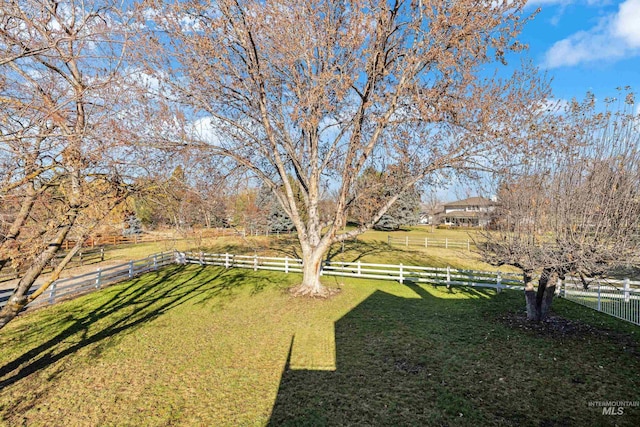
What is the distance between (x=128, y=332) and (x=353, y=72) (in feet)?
33.2

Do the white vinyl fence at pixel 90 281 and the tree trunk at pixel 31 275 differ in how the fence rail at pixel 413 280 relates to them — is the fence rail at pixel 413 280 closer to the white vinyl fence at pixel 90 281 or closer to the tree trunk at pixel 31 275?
the white vinyl fence at pixel 90 281

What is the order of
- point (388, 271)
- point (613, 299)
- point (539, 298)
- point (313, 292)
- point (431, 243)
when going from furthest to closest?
point (431, 243) → point (388, 271) → point (313, 292) → point (613, 299) → point (539, 298)

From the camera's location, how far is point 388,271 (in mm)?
13555

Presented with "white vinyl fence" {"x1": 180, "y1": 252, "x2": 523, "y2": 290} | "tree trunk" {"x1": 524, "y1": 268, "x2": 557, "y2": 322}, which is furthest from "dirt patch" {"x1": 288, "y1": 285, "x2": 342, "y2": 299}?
"tree trunk" {"x1": 524, "y1": 268, "x2": 557, "y2": 322}

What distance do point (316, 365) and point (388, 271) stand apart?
7.82m

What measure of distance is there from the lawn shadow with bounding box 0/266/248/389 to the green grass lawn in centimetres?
6

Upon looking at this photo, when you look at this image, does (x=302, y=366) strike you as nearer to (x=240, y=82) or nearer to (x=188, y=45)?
(x=240, y=82)

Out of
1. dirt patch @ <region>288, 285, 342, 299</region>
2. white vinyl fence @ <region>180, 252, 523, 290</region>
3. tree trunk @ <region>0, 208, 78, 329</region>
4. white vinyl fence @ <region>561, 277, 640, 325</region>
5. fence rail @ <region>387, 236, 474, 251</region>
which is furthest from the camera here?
fence rail @ <region>387, 236, 474, 251</region>

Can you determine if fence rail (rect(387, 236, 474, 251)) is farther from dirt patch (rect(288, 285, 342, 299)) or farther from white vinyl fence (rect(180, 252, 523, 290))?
dirt patch (rect(288, 285, 342, 299))

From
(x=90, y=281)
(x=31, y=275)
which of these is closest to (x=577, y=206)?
(x=31, y=275)

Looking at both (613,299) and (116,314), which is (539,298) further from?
(116,314)

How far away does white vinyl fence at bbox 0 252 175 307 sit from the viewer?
11.0 m

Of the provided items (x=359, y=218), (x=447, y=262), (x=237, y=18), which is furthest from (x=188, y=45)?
(x=447, y=262)

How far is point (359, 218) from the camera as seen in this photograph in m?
12.2
